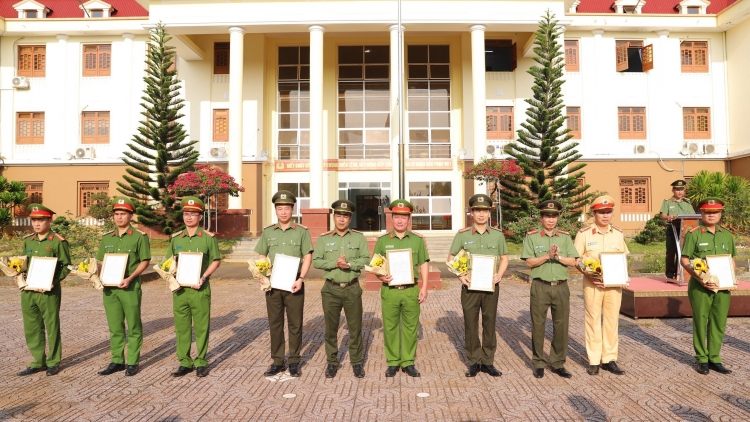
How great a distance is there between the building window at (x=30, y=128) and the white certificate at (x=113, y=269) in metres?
22.1

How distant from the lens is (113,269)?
4.87 m

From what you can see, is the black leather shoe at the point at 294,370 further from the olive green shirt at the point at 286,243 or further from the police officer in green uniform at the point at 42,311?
the police officer in green uniform at the point at 42,311

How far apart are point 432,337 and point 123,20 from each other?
22.3 metres

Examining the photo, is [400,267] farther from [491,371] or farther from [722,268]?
[722,268]

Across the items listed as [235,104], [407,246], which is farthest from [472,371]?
[235,104]

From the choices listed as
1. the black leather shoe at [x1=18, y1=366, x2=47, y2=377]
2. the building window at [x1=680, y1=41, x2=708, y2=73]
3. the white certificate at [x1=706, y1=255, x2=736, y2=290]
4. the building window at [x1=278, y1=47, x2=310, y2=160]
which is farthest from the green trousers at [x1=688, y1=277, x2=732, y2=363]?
the building window at [x1=680, y1=41, x2=708, y2=73]

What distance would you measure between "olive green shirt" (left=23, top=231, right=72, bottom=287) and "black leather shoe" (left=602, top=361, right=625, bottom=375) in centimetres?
559

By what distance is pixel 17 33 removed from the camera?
22391 mm

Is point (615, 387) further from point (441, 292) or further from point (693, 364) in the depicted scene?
point (441, 292)

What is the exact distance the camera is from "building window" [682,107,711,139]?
22.6m

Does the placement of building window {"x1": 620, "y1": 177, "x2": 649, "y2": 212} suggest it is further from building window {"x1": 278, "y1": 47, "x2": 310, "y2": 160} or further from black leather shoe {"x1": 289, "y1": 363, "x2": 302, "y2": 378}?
black leather shoe {"x1": 289, "y1": 363, "x2": 302, "y2": 378}

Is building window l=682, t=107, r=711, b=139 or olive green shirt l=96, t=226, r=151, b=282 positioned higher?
building window l=682, t=107, r=711, b=139

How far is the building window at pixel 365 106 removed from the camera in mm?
22875

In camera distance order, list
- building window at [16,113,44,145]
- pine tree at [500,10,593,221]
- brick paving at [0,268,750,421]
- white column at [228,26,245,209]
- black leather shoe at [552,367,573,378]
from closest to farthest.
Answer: brick paving at [0,268,750,421] < black leather shoe at [552,367,573,378] < pine tree at [500,10,593,221] < white column at [228,26,245,209] < building window at [16,113,44,145]
